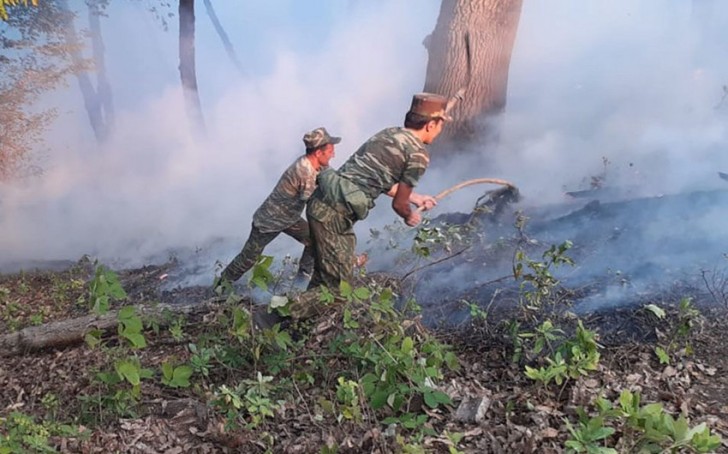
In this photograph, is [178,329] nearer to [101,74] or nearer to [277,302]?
[277,302]

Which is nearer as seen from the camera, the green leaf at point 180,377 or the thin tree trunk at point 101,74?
the green leaf at point 180,377

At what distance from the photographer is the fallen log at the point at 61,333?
14.9ft

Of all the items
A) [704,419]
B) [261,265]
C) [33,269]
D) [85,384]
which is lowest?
[33,269]

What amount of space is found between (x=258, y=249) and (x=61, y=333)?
165cm

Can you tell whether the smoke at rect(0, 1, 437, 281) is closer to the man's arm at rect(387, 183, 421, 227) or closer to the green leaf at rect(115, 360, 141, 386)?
the man's arm at rect(387, 183, 421, 227)

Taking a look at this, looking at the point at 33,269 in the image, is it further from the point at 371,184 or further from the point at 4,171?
the point at 371,184

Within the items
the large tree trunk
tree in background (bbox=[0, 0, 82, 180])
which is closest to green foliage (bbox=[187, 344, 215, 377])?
the large tree trunk

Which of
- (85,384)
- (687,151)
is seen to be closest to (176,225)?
(85,384)

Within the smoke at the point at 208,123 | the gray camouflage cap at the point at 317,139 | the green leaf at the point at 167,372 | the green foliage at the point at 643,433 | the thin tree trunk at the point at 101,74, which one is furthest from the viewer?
the thin tree trunk at the point at 101,74

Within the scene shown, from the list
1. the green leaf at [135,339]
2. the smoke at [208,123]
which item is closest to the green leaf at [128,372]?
the green leaf at [135,339]

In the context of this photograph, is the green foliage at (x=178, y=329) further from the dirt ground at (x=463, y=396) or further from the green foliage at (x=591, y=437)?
the green foliage at (x=591, y=437)

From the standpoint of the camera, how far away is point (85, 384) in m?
3.74

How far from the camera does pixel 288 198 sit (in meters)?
5.01

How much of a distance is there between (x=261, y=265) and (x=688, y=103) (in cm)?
656
